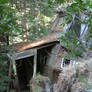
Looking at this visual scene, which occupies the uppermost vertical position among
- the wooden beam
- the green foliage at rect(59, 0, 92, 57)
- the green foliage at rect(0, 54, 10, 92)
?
the green foliage at rect(59, 0, 92, 57)

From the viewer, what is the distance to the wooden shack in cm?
981

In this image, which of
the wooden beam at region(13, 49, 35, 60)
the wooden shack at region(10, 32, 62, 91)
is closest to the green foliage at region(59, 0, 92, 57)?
the wooden shack at region(10, 32, 62, 91)

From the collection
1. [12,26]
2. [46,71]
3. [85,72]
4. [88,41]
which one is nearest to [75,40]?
[88,41]

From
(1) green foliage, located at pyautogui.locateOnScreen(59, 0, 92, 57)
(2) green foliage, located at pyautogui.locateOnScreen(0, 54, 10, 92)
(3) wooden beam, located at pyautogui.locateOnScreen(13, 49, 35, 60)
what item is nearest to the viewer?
(1) green foliage, located at pyautogui.locateOnScreen(59, 0, 92, 57)

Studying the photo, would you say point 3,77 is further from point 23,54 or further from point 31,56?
point 31,56

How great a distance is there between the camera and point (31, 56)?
11.3 m

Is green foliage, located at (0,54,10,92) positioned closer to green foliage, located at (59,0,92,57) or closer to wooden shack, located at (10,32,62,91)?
wooden shack, located at (10,32,62,91)

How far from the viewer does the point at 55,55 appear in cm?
1048

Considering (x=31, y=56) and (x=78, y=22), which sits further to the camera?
(x=31, y=56)

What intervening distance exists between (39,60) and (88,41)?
6.44m

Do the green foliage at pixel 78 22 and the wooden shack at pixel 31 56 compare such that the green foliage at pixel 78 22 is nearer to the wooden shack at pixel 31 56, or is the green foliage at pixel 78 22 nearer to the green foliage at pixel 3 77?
the wooden shack at pixel 31 56

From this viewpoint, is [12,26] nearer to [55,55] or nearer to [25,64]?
[55,55]

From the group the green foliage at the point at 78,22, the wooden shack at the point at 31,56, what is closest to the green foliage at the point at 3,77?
the wooden shack at the point at 31,56

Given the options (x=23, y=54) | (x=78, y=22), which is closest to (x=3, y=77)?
(x=23, y=54)
